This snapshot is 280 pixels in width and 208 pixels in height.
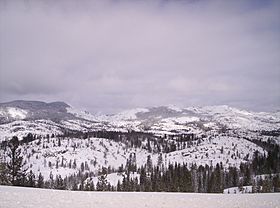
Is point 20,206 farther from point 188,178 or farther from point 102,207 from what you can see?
point 188,178

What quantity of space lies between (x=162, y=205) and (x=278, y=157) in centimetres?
16515

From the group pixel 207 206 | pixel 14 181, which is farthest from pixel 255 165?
pixel 207 206

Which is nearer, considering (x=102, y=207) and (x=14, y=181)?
(x=102, y=207)

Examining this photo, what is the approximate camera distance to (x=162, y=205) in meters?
19.2

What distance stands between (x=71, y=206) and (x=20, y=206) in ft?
8.50

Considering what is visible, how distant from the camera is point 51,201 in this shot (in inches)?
720

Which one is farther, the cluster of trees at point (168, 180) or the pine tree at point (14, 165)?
the cluster of trees at point (168, 180)

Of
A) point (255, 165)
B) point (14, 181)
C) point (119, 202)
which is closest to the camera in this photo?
point (119, 202)

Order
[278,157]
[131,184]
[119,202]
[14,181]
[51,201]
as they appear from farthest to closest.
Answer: [278,157] < [131,184] < [14,181] < [119,202] < [51,201]

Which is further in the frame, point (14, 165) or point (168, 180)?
point (168, 180)

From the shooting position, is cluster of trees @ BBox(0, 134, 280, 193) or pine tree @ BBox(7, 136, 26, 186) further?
cluster of trees @ BBox(0, 134, 280, 193)

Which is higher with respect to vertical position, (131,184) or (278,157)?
(278,157)

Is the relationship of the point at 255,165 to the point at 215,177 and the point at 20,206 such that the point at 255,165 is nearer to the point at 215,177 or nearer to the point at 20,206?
the point at 215,177

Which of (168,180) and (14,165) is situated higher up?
(14,165)
